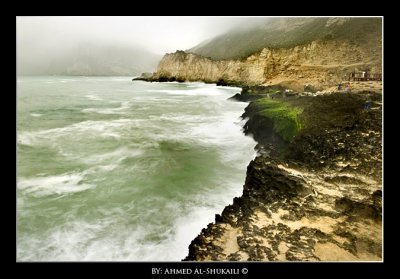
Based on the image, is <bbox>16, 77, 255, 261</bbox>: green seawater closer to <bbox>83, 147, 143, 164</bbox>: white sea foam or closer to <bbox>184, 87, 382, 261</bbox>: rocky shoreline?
<bbox>83, 147, 143, 164</bbox>: white sea foam

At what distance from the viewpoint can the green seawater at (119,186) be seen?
5367 millimetres

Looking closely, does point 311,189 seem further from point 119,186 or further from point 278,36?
point 278,36

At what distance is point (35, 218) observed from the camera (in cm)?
607

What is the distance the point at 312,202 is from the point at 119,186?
456 centimetres

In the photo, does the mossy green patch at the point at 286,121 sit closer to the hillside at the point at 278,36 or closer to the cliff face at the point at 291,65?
the cliff face at the point at 291,65

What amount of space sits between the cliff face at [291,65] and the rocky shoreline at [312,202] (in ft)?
6.63

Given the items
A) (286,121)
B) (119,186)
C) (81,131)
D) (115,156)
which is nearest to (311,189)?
(286,121)

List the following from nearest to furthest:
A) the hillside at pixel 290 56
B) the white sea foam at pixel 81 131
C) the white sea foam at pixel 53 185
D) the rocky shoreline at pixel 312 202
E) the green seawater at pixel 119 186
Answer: the rocky shoreline at pixel 312 202 < the green seawater at pixel 119 186 < the white sea foam at pixel 53 185 < the white sea foam at pixel 81 131 < the hillside at pixel 290 56

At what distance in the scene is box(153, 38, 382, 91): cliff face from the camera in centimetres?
1896

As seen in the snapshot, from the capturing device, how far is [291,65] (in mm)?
33000

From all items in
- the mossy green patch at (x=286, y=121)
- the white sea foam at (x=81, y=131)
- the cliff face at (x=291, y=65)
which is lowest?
the white sea foam at (x=81, y=131)

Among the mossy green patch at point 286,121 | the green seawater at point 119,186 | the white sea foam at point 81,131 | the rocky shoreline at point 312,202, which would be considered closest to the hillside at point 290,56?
the rocky shoreline at point 312,202

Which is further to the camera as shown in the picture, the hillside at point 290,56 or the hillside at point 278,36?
the hillside at point 278,36

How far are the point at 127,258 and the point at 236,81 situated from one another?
150 feet
